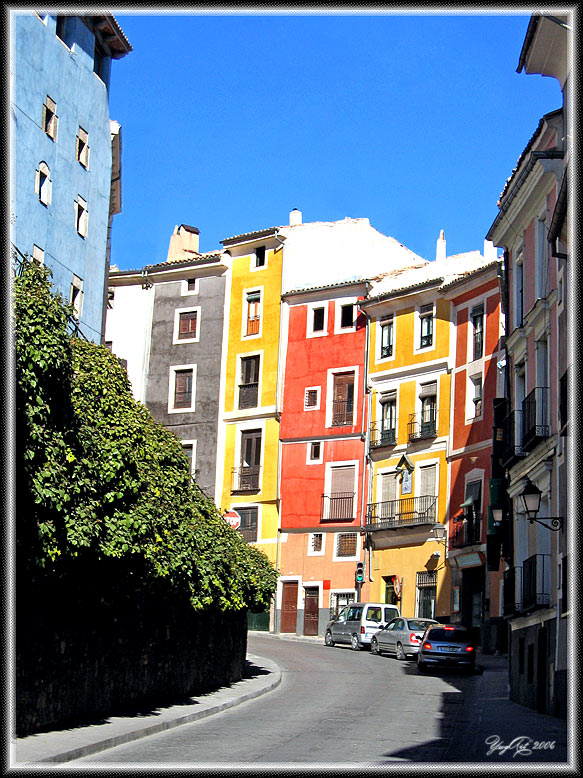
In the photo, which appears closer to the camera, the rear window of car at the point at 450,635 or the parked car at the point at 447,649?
the parked car at the point at 447,649

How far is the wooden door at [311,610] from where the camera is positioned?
171 ft

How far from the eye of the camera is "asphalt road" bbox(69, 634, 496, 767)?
1446 cm

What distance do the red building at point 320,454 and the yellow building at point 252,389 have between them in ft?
2.25

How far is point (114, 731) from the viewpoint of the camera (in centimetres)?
1645

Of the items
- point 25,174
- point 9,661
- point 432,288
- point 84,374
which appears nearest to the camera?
point 9,661

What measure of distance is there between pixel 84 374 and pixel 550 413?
422 inches

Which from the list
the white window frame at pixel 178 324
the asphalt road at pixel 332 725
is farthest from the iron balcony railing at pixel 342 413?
the asphalt road at pixel 332 725

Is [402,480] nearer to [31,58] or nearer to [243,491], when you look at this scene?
[243,491]

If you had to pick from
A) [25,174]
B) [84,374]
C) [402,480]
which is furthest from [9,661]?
[402,480]

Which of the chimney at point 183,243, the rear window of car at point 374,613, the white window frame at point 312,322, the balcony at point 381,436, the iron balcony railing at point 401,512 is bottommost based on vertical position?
the rear window of car at point 374,613

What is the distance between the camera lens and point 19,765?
42.6 ft

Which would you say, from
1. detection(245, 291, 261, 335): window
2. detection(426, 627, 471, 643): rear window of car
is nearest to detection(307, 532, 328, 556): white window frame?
detection(245, 291, 261, 335): window

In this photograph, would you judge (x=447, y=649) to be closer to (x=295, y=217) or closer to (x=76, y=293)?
(x=76, y=293)

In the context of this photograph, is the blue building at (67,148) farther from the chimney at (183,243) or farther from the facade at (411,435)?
the chimney at (183,243)
